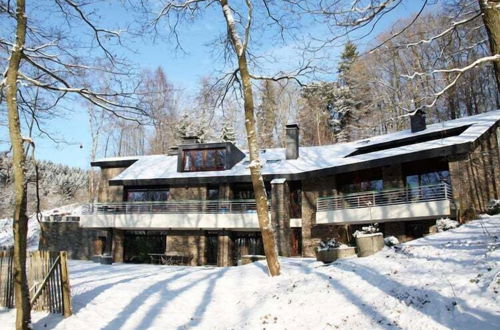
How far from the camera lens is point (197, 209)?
23844mm

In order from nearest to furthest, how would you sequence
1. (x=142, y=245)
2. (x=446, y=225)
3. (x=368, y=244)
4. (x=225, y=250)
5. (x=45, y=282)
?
1. (x=45, y=282)
2. (x=368, y=244)
3. (x=446, y=225)
4. (x=225, y=250)
5. (x=142, y=245)

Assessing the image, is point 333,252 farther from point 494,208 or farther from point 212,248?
point 212,248

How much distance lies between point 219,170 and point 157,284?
14780mm

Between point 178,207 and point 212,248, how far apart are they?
3.30 metres

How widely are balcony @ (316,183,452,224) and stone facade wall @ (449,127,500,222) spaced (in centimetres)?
54

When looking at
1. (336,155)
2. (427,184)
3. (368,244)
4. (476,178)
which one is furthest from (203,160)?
(368,244)

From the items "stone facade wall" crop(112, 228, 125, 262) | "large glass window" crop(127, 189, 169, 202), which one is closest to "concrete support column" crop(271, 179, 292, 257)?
"large glass window" crop(127, 189, 169, 202)

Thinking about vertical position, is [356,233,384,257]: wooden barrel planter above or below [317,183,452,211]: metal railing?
below

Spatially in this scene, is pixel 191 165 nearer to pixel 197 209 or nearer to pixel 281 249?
pixel 197 209

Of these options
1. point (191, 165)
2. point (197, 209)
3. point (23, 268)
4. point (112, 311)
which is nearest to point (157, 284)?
point (112, 311)

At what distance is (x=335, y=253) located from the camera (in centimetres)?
1176

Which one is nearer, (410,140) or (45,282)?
(45,282)

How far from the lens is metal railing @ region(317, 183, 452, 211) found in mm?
16953

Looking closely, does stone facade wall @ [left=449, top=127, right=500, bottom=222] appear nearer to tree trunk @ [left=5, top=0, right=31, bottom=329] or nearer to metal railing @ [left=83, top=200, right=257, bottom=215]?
metal railing @ [left=83, top=200, right=257, bottom=215]
